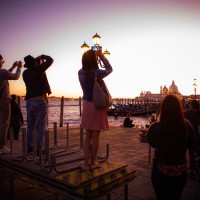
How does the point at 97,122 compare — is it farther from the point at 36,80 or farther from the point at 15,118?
the point at 15,118

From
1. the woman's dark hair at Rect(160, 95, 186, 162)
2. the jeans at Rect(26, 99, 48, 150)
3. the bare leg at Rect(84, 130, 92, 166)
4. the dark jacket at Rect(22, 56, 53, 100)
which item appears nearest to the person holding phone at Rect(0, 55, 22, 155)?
the dark jacket at Rect(22, 56, 53, 100)

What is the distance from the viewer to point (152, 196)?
3787 millimetres

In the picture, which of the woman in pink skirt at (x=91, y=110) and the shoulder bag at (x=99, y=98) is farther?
the woman in pink skirt at (x=91, y=110)

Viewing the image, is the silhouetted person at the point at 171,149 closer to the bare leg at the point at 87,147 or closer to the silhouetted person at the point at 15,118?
the bare leg at the point at 87,147

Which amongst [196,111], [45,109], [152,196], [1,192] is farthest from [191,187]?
[1,192]

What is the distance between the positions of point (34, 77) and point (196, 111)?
143 inches

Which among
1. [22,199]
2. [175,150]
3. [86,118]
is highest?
[86,118]

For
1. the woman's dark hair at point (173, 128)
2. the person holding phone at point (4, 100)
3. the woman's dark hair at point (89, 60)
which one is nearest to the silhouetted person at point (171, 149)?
the woman's dark hair at point (173, 128)

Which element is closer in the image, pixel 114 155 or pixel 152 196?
pixel 152 196

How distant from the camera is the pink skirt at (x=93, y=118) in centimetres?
288

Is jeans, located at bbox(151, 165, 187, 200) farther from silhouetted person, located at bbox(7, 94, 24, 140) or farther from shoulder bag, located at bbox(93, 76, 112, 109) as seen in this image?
silhouetted person, located at bbox(7, 94, 24, 140)

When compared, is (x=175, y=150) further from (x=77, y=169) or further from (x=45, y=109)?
(x=45, y=109)

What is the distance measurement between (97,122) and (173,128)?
98 centimetres

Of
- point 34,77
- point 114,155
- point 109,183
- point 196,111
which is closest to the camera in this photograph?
point 109,183
